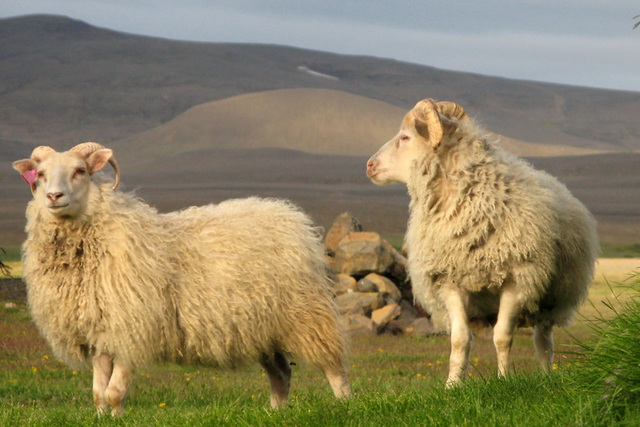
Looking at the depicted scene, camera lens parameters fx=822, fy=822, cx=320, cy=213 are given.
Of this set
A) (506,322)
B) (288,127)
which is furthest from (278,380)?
(288,127)

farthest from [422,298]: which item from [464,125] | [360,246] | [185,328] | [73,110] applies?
[73,110]

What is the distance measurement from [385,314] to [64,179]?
29.7 ft

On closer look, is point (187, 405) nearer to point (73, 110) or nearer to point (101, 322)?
point (101, 322)

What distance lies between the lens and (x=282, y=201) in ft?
27.0

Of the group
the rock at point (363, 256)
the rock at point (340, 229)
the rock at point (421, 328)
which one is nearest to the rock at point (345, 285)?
the rock at point (363, 256)

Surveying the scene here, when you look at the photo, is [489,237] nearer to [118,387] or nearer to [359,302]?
[118,387]

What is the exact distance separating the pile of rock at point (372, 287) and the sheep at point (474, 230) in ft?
23.0

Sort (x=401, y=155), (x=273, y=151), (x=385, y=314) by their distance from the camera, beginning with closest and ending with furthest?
(x=401, y=155) < (x=385, y=314) < (x=273, y=151)

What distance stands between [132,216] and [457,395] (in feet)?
11.1

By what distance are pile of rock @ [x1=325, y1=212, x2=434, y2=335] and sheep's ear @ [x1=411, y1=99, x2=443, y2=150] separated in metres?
7.58

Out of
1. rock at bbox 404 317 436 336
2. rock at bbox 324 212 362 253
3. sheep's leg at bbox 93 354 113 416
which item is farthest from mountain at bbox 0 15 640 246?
sheep's leg at bbox 93 354 113 416

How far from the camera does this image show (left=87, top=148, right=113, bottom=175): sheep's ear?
23.2 feet

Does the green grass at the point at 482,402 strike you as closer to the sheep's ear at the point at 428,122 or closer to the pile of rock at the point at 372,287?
the sheep's ear at the point at 428,122

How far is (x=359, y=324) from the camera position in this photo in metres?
14.5
